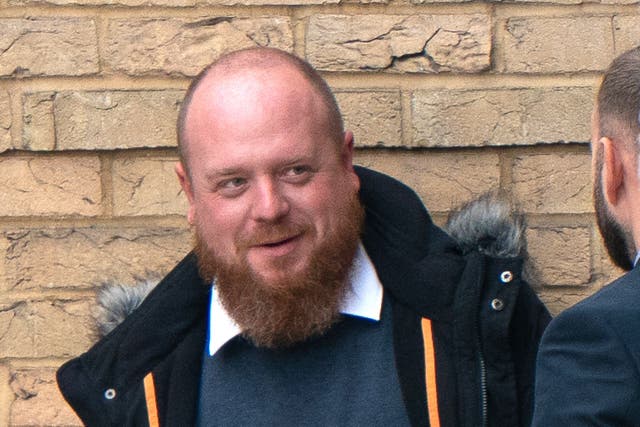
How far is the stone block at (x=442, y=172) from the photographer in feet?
11.4

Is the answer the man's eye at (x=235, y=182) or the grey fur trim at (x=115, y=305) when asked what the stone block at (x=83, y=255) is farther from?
the man's eye at (x=235, y=182)

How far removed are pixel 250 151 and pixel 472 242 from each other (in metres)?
0.60

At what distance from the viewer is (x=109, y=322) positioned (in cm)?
323

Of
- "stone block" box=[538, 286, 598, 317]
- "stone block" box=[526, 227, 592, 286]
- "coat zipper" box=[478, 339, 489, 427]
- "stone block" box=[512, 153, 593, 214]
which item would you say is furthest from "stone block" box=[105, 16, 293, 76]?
"coat zipper" box=[478, 339, 489, 427]

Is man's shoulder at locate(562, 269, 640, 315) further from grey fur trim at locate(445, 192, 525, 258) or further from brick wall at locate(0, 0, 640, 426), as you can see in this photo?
brick wall at locate(0, 0, 640, 426)

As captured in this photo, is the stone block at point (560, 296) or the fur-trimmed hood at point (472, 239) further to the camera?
the stone block at point (560, 296)

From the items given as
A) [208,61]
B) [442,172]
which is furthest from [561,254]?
[208,61]

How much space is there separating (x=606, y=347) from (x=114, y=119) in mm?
1894

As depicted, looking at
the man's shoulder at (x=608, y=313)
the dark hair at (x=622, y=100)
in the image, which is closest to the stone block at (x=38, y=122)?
the dark hair at (x=622, y=100)

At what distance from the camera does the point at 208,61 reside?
3467 millimetres

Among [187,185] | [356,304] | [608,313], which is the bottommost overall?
[356,304]

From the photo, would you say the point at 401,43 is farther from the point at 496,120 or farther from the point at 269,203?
the point at 269,203

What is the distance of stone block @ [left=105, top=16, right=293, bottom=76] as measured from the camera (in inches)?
136

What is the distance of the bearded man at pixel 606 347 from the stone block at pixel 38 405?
1886 millimetres
